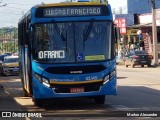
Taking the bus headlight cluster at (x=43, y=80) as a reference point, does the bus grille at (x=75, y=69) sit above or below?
above

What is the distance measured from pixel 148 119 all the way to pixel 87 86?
2.86 metres

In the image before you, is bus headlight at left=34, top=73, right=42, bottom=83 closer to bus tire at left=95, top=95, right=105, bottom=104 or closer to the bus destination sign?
the bus destination sign

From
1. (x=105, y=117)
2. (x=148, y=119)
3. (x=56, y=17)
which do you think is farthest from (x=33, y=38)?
(x=148, y=119)

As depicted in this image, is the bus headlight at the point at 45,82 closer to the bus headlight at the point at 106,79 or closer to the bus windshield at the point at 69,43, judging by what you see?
the bus windshield at the point at 69,43

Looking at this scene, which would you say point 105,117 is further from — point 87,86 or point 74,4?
point 74,4

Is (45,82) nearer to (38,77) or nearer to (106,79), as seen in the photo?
(38,77)

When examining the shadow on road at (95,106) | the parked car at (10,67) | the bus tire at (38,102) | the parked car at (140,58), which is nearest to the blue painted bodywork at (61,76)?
the shadow on road at (95,106)

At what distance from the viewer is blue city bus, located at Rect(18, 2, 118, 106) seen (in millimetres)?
14070

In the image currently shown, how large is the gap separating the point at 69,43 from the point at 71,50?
218mm

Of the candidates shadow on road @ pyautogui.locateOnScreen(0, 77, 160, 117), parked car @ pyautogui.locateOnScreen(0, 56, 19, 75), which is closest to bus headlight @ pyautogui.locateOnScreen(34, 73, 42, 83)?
shadow on road @ pyautogui.locateOnScreen(0, 77, 160, 117)

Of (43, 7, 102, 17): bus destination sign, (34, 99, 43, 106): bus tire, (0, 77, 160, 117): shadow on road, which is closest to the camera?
(0, 77, 160, 117): shadow on road

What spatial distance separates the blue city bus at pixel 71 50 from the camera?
14070 millimetres

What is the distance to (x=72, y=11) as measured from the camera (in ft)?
48.1

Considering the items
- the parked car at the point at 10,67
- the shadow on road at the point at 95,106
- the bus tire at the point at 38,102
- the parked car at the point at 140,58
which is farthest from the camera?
the parked car at the point at 140,58
